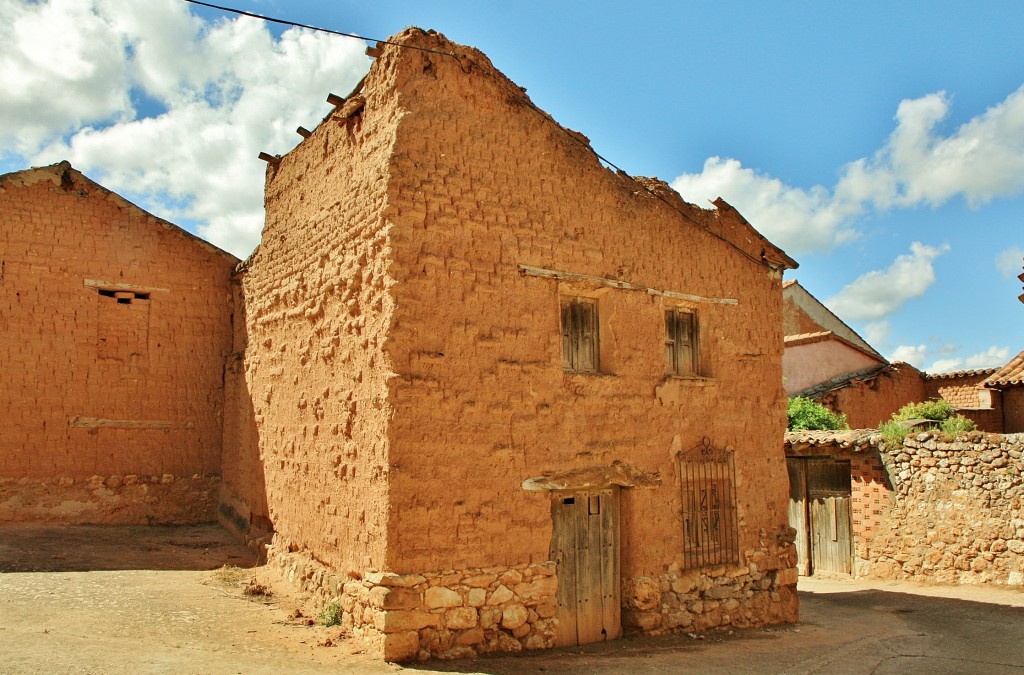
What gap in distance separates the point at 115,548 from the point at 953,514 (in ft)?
42.6

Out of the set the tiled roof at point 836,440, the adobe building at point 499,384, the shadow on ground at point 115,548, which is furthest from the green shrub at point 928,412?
the shadow on ground at point 115,548

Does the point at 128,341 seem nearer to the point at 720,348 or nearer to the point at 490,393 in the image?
the point at 490,393

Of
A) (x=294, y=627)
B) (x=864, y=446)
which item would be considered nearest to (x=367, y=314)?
(x=294, y=627)

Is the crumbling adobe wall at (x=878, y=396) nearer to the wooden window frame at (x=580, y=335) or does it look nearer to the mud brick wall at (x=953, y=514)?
the mud brick wall at (x=953, y=514)

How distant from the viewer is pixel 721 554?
9641 millimetres

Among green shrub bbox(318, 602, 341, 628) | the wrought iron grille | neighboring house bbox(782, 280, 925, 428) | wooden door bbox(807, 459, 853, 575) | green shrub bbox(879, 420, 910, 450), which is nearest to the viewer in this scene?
green shrub bbox(318, 602, 341, 628)

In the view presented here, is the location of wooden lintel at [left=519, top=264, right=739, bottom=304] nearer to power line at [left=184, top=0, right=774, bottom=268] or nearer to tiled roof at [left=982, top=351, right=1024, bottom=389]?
power line at [left=184, top=0, right=774, bottom=268]

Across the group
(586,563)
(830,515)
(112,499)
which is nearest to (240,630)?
(586,563)

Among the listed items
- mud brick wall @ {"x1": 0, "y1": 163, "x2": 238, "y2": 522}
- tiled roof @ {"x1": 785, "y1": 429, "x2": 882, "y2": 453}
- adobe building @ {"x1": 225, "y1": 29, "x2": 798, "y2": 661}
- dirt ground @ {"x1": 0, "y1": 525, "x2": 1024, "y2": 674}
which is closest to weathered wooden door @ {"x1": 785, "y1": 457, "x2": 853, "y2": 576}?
tiled roof @ {"x1": 785, "y1": 429, "x2": 882, "y2": 453}

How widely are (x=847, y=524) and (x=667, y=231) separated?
8.05 meters

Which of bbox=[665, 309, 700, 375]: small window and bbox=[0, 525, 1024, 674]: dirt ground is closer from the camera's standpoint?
bbox=[0, 525, 1024, 674]: dirt ground

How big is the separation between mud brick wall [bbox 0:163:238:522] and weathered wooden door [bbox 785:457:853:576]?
10.7 m

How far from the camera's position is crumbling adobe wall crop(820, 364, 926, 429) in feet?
64.7

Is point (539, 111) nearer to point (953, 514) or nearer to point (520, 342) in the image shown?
point (520, 342)
